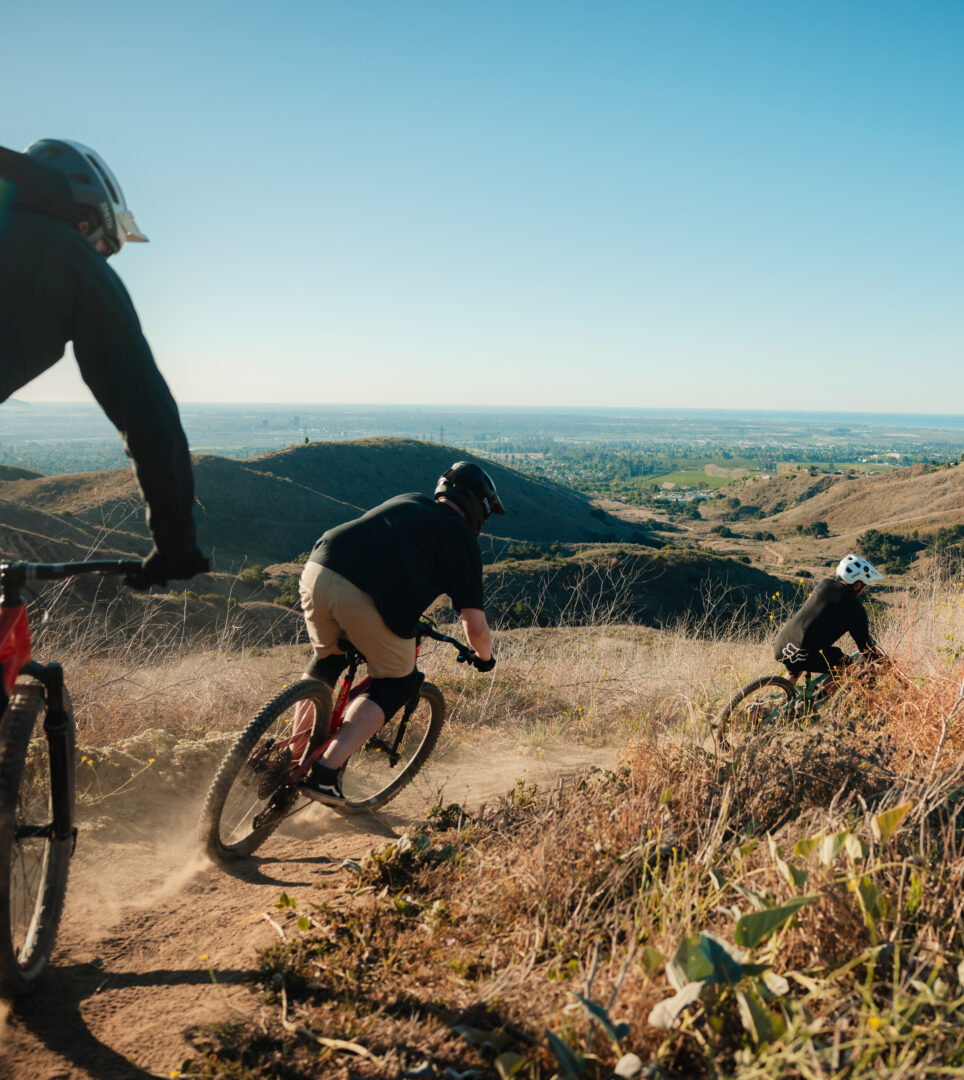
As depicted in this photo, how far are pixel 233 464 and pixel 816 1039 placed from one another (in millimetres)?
80091

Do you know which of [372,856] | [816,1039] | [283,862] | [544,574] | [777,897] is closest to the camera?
[816,1039]

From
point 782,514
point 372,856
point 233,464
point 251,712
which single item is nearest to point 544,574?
point 251,712

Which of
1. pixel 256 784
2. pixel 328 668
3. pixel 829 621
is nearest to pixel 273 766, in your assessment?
pixel 256 784

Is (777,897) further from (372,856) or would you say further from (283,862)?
(283,862)

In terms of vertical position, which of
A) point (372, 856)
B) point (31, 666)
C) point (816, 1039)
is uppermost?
point (31, 666)

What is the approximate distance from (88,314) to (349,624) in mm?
1834

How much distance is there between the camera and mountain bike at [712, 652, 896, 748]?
4.68 m

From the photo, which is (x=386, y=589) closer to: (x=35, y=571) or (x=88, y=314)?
(x=35, y=571)

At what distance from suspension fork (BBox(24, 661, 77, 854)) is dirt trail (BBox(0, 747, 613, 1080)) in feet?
1.75

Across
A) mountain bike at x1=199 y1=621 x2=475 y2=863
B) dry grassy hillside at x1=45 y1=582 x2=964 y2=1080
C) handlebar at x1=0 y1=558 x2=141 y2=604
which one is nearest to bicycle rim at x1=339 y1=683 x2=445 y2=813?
mountain bike at x1=199 y1=621 x2=475 y2=863

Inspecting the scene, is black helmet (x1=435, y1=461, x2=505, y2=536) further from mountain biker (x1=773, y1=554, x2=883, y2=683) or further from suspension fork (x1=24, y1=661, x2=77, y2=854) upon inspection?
mountain biker (x1=773, y1=554, x2=883, y2=683)

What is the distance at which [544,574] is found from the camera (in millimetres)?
36062

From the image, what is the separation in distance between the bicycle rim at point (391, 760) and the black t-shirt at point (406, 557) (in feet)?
3.35

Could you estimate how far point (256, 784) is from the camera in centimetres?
338
